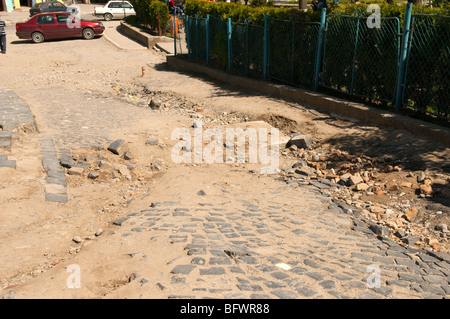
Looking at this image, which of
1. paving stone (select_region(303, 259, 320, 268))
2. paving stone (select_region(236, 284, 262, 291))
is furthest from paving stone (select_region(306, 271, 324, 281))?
paving stone (select_region(236, 284, 262, 291))

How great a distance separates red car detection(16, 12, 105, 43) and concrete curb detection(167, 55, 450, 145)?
13286mm

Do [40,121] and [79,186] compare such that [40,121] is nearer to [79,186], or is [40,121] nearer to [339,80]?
[79,186]

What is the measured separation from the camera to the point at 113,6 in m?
35.5

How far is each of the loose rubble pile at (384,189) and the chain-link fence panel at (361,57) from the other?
1953mm

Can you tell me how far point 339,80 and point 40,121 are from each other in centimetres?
661

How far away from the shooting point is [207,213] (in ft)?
19.2

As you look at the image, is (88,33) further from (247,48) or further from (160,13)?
(247,48)

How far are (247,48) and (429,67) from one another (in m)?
6.26

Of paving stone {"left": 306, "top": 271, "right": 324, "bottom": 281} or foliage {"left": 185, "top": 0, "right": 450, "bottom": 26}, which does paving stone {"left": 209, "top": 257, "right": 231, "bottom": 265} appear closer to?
paving stone {"left": 306, "top": 271, "right": 324, "bottom": 281}

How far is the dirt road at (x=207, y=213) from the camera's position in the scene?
4203 millimetres

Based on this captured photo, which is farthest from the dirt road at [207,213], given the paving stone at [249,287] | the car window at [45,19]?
the car window at [45,19]

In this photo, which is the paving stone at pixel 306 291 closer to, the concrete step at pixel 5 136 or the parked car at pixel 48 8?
the concrete step at pixel 5 136

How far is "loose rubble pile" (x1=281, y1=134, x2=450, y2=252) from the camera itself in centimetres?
586

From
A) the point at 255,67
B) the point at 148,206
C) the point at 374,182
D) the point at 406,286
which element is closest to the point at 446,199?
the point at 374,182
